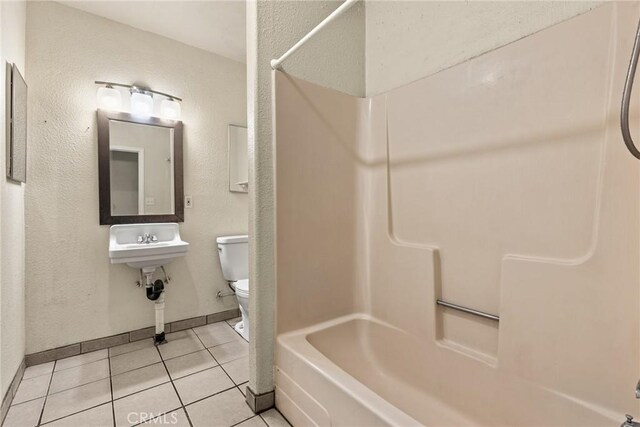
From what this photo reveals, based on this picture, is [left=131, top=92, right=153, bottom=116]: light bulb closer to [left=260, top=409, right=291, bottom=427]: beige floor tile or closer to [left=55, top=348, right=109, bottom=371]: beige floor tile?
[left=55, top=348, right=109, bottom=371]: beige floor tile

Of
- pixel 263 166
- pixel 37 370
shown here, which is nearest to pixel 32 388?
pixel 37 370

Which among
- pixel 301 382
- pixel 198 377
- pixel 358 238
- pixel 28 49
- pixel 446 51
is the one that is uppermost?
pixel 28 49

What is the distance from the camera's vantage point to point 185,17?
2.01 meters

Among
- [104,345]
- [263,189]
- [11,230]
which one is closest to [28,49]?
[11,230]

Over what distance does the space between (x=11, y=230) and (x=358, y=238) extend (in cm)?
189

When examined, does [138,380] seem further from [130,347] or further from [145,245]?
[145,245]

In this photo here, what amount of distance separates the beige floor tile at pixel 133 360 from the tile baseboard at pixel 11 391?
42 cm

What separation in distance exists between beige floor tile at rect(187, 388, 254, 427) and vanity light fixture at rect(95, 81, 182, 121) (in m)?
2.00

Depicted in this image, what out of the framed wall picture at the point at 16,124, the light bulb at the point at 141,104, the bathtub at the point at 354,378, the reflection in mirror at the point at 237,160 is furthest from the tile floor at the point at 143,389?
the light bulb at the point at 141,104

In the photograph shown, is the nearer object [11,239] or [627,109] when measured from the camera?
[627,109]

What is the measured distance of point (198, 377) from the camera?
1657 millimetres

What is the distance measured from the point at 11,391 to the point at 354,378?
70.0 inches

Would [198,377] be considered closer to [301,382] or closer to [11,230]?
[301,382]

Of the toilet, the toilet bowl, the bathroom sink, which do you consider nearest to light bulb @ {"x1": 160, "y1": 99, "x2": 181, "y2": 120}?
the bathroom sink
